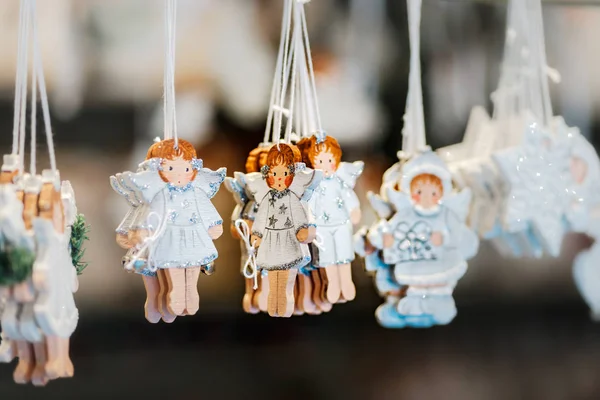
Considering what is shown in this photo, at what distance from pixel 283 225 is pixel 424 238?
0.27 meters

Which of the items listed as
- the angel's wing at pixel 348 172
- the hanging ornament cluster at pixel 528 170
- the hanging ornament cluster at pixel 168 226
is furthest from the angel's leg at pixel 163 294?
the hanging ornament cluster at pixel 528 170

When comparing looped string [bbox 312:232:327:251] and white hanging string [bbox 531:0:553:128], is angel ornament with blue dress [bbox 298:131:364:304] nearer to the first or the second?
looped string [bbox 312:232:327:251]

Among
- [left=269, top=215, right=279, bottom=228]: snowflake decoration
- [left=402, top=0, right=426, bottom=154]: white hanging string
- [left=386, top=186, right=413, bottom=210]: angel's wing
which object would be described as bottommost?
[left=269, top=215, right=279, bottom=228]: snowflake decoration

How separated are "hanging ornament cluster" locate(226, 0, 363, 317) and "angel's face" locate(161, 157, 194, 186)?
11 centimetres

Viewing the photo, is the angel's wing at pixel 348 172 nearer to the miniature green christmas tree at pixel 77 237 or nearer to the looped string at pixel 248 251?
the looped string at pixel 248 251

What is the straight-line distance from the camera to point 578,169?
135 cm

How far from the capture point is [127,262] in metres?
1.03

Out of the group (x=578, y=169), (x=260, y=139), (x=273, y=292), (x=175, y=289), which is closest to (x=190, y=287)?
(x=175, y=289)

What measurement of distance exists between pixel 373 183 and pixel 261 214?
0.59 metres

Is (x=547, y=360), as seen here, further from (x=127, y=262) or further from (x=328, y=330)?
(x=127, y=262)

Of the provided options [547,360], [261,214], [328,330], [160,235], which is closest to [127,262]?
[160,235]

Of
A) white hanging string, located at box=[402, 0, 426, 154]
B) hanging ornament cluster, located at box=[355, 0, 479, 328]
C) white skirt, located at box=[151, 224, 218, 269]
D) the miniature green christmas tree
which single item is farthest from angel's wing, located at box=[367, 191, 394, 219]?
the miniature green christmas tree

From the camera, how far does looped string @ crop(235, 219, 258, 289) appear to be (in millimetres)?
1093

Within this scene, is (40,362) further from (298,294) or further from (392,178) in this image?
(392,178)
